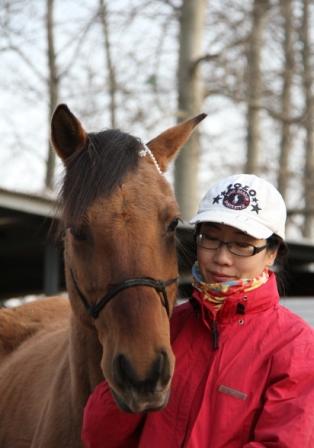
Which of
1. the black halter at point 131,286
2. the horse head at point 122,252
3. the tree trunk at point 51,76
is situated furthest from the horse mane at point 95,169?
the tree trunk at point 51,76

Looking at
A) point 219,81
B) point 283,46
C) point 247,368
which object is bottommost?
point 247,368

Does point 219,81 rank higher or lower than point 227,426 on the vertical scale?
higher

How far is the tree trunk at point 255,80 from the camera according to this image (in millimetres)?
13367

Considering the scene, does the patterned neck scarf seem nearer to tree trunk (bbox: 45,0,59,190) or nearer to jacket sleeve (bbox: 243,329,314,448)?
jacket sleeve (bbox: 243,329,314,448)

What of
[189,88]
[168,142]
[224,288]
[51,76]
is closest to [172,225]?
[224,288]

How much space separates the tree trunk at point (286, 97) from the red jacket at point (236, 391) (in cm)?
1333

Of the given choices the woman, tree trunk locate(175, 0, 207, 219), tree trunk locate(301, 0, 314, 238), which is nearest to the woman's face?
the woman

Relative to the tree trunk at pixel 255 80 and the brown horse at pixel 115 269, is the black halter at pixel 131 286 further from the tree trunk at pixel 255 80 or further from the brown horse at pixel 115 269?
the tree trunk at pixel 255 80

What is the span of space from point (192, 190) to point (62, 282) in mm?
2218

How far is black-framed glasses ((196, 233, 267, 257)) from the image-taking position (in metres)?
2.72

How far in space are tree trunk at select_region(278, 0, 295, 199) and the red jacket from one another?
1333 cm

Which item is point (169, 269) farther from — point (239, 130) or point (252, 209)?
point (239, 130)

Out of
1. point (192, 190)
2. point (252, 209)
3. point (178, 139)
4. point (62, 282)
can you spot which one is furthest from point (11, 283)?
point (252, 209)

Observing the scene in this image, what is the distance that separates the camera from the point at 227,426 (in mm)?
2504
